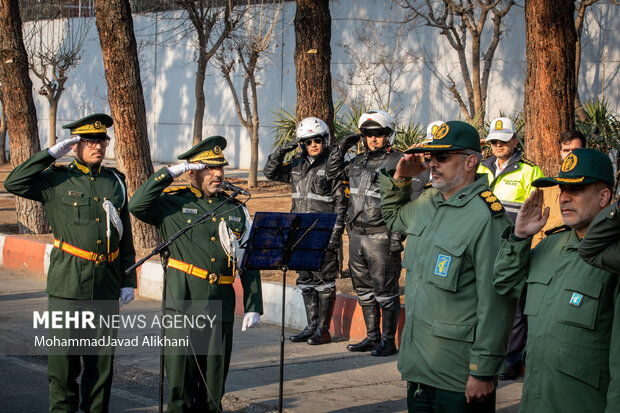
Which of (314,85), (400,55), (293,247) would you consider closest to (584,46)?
(400,55)

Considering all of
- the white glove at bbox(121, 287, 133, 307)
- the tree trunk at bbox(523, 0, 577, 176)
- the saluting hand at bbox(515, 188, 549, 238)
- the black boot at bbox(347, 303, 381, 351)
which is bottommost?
the black boot at bbox(347, 303, 381, 351)

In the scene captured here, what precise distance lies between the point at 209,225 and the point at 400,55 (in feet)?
68.0

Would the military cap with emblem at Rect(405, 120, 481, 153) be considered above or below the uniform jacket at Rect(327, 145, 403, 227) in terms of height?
above

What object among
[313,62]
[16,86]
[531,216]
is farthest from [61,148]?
[16,86]

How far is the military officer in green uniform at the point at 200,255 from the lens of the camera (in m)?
5.57

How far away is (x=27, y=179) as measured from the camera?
20.3 feet

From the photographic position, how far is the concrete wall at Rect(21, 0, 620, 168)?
22.2 m

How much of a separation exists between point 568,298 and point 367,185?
15.1 feet

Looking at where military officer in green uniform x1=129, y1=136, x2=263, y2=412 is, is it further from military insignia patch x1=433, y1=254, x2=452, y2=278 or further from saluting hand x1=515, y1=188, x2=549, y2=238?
saluting hand x1=515, y1=188, x2=549, y2=238

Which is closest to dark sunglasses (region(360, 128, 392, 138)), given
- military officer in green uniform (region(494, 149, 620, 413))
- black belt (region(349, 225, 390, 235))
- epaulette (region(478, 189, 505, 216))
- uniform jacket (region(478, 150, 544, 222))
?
black belt (region(349, 225, 390, 235))

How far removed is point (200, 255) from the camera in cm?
575

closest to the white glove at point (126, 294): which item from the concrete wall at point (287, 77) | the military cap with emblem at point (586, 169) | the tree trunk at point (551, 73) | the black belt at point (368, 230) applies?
the black belt at point (368, 230)

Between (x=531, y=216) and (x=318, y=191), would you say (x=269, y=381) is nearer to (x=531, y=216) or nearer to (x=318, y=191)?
(x=318, y=191)

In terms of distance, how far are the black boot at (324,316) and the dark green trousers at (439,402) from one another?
14.5ft
